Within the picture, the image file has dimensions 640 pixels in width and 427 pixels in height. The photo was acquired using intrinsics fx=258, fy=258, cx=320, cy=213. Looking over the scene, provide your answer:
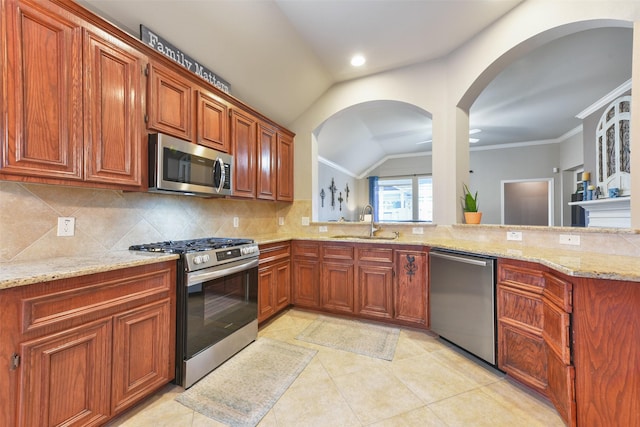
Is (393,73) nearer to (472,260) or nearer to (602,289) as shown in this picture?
(472,260)

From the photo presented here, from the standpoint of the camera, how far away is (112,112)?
5.38 ft

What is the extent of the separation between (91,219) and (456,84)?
3616 millimetres

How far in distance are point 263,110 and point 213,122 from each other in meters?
1.17

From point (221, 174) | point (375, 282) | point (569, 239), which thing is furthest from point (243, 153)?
point (569, 239)

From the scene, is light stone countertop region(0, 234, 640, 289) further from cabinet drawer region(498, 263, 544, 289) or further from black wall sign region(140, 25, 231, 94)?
black wall sign region(140, 25, 231, 94)

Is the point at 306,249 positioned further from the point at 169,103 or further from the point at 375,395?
the point at 169,103

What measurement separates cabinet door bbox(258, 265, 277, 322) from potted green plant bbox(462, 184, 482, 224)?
2.21 meters

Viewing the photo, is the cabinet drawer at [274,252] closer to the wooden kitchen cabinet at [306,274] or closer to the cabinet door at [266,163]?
the wooden kitchen cabinet at [306,274]

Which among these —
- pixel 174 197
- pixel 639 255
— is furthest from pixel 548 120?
pixel 174 197

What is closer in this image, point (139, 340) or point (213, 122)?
point (139, 340)

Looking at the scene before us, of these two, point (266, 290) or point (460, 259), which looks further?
point (266, 290)

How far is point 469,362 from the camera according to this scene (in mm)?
2092

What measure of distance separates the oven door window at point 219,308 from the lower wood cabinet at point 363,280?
828 millimetres

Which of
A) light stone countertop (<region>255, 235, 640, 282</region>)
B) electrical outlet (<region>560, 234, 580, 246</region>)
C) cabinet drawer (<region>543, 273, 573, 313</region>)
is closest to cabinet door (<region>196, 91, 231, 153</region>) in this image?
light stone countertop (<region>255, 235, 640, 282</region>)
